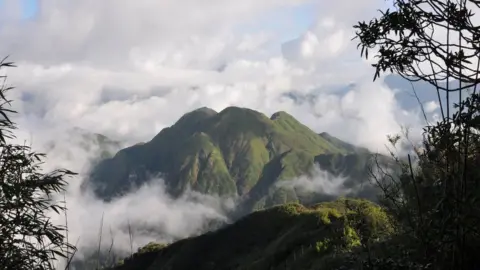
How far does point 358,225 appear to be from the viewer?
1056 centimetres

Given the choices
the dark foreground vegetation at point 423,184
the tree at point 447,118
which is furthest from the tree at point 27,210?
the tree at point 447,118

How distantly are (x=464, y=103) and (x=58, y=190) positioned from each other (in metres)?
7.75

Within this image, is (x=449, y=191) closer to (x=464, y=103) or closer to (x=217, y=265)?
(x=464, y=103)

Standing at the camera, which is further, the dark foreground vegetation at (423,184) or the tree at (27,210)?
the tree at (27,210)

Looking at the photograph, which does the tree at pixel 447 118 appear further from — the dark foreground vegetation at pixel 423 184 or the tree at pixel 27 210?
the tree at pixel 27 210

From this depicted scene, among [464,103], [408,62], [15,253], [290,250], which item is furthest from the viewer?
[290,250]

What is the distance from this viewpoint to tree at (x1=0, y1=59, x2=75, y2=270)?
8.58 m

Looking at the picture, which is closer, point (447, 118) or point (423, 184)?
point (447, 118)

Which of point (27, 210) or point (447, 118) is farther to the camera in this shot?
point (27, 210)

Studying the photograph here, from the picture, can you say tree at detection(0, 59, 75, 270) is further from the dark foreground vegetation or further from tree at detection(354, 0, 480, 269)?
tree at detection(354, 0, 480, 269)

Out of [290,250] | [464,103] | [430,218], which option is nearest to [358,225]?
[430,218]

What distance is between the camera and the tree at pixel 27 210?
8.58m

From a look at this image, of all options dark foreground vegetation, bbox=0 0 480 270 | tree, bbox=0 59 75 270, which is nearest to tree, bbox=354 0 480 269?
dark foreground vegetation, bbox=0 0 480 270

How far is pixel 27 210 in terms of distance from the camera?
933 cm
